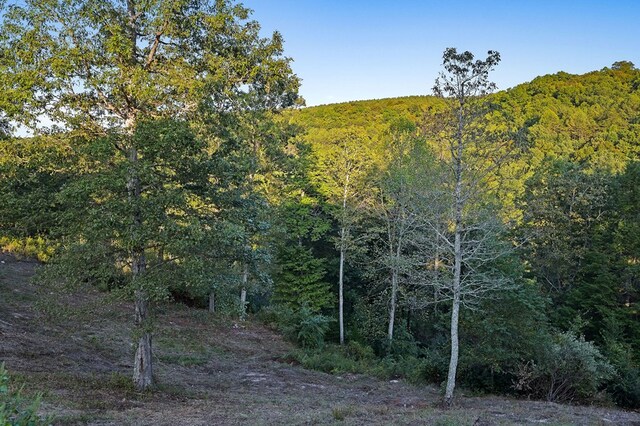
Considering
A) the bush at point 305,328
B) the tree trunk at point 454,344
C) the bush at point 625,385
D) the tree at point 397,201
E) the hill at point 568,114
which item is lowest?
the bush at point 625,385

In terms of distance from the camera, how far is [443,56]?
1138cm

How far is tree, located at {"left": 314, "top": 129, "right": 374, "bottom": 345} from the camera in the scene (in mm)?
24312

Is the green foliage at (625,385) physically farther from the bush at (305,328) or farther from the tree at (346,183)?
the tree at (346,183)

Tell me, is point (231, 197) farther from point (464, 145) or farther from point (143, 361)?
point (464, 145)

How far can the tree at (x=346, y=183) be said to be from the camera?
24.3 meters

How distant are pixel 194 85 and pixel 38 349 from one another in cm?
742

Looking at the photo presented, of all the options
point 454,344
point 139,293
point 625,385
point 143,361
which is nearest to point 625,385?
point 625,385

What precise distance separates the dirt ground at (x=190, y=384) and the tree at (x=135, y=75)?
1.29 m

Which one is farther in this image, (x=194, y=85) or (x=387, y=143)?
(x=387, y=143)

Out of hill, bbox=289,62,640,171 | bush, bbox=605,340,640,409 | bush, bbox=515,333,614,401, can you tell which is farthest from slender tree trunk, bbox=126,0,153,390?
hill, bbox=289,62,640,171

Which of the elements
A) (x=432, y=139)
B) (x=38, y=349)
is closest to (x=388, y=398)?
(x=432, y=139)

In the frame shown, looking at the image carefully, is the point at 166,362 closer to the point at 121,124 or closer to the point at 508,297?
the point at 121,124

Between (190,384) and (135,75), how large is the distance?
7.26 m

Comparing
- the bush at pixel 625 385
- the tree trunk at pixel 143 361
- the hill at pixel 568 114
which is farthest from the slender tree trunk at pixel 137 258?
the hill at pixel 568 114
